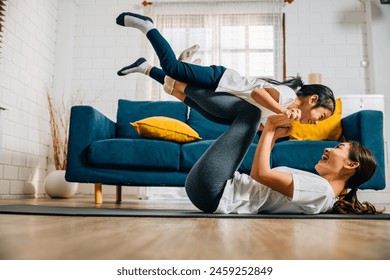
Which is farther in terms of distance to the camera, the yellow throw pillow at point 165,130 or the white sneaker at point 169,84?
the yellow throw pillow at point 165,130

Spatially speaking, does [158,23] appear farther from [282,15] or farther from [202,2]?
[282,15]

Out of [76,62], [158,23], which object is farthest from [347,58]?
[76,62]

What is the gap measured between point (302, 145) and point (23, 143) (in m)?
2.69

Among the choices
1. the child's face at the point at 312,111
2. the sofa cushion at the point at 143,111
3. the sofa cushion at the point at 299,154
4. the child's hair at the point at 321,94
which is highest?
the sofa cushion at the point at 143,111

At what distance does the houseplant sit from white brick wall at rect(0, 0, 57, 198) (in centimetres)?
13

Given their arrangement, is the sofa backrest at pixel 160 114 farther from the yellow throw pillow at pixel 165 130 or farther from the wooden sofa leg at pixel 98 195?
the wooden sofa leg at pixel 98 195

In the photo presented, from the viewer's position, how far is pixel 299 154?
2529 millimetres

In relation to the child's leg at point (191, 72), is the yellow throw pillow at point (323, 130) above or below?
below

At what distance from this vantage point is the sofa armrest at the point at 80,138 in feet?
8.15

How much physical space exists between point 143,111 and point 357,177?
203cm

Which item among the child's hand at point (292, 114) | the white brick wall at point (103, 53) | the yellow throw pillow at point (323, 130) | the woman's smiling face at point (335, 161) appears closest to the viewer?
the child's hand at point (292, 114)

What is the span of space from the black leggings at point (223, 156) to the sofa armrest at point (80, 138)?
112cm

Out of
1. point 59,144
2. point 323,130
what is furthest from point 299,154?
point 59,144

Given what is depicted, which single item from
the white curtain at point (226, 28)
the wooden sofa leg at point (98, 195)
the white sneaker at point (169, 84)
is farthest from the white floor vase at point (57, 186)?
the white sneaker at point (169, 84)
